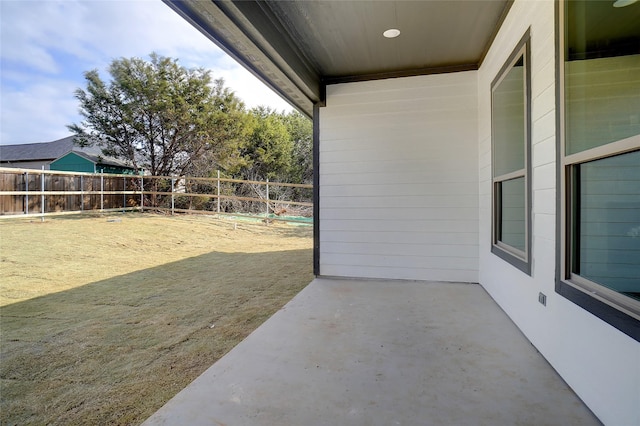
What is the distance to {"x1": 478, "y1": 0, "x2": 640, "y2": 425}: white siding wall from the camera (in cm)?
138

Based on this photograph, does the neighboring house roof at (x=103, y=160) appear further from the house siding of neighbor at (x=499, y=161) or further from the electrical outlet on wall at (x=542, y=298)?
the electrical outlet on wall at (x=542, y=298)

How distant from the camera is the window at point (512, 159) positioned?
2.47 metres

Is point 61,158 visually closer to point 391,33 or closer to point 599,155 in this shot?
point 391,33

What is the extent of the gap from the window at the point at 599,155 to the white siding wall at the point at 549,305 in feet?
0.41

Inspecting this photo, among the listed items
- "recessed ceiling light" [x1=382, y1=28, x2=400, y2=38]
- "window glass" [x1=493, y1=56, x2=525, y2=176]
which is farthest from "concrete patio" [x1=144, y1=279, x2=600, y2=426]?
"recessed ceiling light" [x1=382, y1=28, x2=400, y2=38]

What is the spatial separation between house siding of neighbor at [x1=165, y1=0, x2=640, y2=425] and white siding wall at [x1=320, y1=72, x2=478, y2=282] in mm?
18

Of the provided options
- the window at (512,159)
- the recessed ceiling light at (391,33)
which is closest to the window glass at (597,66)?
the window at (512,159)

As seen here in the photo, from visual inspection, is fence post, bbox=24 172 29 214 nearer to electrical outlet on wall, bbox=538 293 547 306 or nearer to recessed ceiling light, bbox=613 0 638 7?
electrical outlet on wall, bbox=538 293 547 306

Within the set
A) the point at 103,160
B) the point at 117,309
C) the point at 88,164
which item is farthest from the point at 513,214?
the point at 88,164

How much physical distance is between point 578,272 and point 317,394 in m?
1.58

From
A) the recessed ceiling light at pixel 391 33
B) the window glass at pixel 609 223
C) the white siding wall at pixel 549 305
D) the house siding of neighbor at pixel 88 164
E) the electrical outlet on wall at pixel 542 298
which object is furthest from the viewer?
the house siding of neighbor at pixel 88 164

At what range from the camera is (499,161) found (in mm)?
3354

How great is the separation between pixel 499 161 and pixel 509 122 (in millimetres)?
429

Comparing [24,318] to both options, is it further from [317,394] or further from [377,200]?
[377,200]
